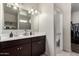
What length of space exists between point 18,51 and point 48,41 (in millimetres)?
674

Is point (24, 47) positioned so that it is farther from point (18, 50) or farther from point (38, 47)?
point (38, 47)

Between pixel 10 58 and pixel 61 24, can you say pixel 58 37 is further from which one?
pixel 10 58

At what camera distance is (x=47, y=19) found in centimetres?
195

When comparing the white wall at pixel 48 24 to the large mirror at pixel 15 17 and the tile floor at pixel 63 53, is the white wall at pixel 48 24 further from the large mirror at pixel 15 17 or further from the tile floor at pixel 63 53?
the large mirror at pixel 15 17

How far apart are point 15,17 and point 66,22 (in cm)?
110

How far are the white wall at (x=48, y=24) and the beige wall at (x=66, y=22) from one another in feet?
0.76

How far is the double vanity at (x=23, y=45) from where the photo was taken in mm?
1486

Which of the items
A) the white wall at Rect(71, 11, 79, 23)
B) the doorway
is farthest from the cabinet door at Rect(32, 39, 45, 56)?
the white wall at Rect(71, 11, 79, 23)

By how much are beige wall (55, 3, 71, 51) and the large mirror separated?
77 centimetres

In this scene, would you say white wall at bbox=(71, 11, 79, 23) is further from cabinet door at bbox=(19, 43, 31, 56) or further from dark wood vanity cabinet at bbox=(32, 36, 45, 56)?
cabinet door at bbox=(19, 43, 31, 56)

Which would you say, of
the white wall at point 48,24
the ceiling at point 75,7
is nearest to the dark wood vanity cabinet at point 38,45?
the white wall at point 48,24

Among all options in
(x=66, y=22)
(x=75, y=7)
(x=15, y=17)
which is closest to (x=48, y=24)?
(x=66, y=22)

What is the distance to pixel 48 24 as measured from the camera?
76.5 inches

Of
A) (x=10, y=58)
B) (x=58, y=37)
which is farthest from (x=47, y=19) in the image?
(x=10, y=58)
